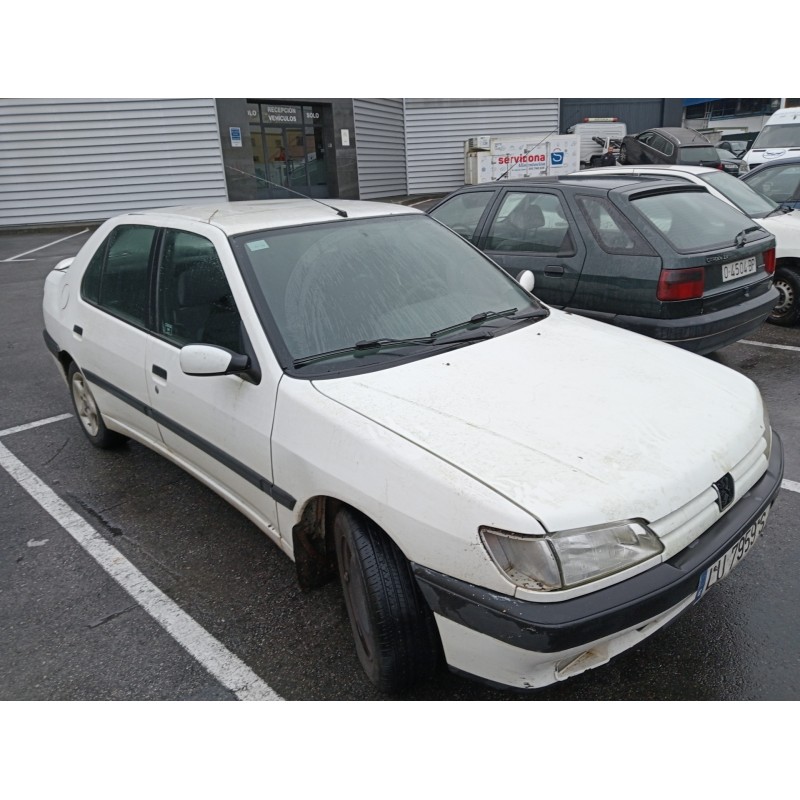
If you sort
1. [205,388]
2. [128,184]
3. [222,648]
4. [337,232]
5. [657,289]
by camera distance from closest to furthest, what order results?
[222,648], [205,388], [337,232], [657,289], [128,184]

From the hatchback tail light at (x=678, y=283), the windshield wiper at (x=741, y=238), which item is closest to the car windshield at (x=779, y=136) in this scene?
the windshield wiper at (x=741, y=238)

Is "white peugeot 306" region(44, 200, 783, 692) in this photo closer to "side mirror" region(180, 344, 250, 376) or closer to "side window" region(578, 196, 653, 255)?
→ "side mirror" region(180, 344, 250, 376)

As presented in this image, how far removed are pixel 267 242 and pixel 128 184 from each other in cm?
1533

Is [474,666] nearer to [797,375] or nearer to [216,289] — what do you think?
[216,289]

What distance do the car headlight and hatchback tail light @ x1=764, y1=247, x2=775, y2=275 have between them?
4.15m

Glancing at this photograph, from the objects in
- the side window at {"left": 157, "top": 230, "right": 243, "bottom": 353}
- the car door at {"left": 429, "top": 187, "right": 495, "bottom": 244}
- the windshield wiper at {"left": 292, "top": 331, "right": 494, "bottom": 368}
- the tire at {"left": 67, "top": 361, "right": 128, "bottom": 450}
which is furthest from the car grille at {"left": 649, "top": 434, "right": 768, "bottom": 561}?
the car door at {"left": 429, "top": 187, "right": 495, "bottom": 244}

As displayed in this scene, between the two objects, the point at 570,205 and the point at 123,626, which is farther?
the point at 570,205

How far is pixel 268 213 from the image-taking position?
331cm

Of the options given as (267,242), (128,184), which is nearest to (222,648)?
(267,242)

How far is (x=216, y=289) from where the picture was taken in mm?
2953

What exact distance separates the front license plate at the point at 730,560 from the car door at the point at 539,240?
9.37 ft

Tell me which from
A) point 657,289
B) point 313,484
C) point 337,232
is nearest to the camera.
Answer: point 313,484

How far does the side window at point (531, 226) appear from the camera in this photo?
16.6 feet

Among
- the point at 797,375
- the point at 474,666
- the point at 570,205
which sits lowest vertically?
the point at 797,375
